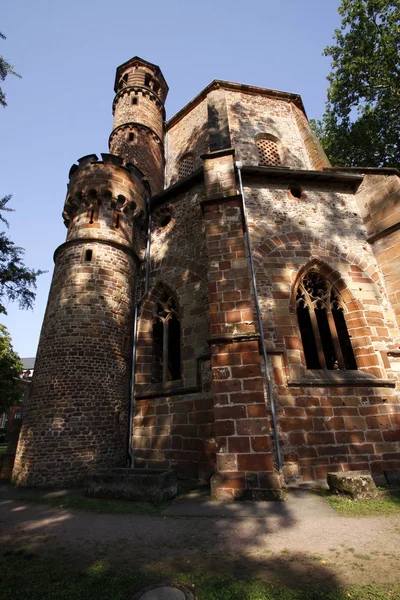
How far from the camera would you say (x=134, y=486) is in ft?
17.2

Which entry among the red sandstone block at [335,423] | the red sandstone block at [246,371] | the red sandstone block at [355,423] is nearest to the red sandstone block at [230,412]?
the red sandstone block at [246,371]

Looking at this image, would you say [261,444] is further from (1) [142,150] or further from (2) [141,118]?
(2) [141,118]

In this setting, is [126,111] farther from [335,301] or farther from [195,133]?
[335,301]

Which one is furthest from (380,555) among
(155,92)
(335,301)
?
(155,92)

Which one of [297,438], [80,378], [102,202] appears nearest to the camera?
[297,438]

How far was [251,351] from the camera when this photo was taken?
18.2ft

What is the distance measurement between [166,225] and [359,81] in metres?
13.5

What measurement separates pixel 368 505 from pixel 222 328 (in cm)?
364

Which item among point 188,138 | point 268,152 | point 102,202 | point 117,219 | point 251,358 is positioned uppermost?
point 188,138

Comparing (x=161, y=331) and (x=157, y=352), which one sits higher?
(x=161, y=331)

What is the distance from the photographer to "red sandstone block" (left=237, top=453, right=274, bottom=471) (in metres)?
4.89

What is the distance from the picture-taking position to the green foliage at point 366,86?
14039mm

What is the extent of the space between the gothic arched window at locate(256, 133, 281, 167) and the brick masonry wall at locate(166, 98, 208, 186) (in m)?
2.52

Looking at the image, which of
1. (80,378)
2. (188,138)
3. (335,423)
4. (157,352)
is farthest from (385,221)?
(188,138)
